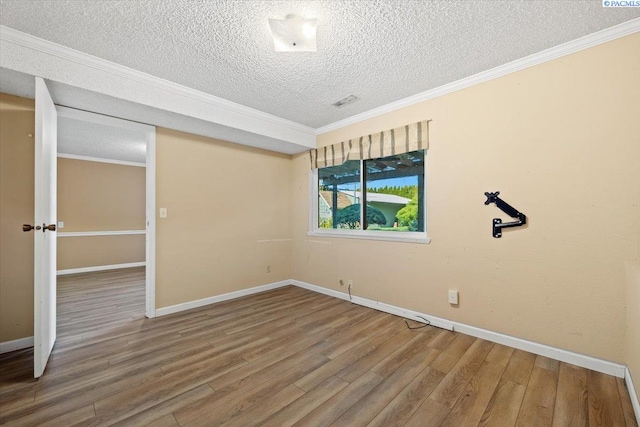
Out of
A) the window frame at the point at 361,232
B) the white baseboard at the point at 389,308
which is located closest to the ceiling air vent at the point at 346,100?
the window frame at the point at 361,232

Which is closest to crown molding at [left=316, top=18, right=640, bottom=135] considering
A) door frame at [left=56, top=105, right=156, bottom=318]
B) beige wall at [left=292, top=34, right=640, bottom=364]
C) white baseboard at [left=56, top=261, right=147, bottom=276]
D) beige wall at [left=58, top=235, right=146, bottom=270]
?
beige wall at [left=292, top=34, right=640, bottom=364]

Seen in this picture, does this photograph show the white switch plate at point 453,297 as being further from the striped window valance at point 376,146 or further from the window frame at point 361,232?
the striped window valance at point 376,146

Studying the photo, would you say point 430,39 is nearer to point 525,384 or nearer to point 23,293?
point 525,384

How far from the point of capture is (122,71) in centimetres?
226

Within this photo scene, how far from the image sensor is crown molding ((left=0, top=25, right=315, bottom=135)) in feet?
6.08

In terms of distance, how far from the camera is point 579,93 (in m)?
1.97

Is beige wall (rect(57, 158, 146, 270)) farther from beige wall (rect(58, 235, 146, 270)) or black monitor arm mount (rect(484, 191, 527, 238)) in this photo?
black monitor arm mount (rect(484, 191, 527, 238))

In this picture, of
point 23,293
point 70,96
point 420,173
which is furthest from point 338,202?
point 23,293

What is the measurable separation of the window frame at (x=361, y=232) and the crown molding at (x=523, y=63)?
0.61m

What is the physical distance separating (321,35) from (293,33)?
0.23 m

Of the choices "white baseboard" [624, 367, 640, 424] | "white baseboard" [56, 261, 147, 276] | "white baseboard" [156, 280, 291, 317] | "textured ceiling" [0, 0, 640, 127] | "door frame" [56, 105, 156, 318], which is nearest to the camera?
"white baseboard" [624, 367, 640, 424]

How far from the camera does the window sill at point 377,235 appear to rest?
112 inches

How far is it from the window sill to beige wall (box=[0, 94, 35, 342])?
3.05m

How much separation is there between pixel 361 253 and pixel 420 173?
1.23 meters
